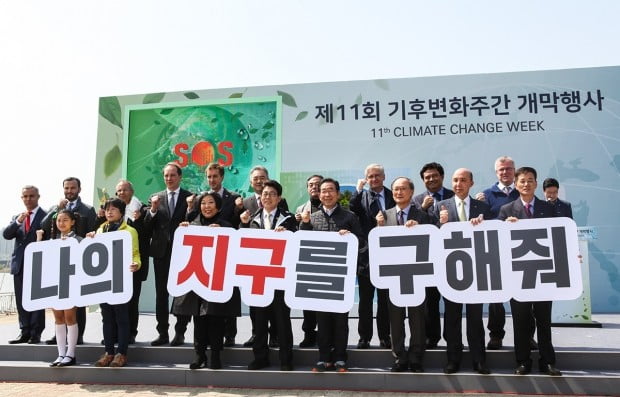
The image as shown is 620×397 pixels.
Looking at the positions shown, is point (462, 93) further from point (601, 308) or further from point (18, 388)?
point (18, 388)

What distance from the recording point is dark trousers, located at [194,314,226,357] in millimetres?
3328

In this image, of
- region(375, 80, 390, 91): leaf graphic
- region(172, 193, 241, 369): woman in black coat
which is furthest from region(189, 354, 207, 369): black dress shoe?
region(375, 80, 390, 91): leaf graphic

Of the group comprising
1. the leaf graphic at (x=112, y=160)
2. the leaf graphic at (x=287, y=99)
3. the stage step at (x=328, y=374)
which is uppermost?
the leaf graphic at (x=287, y=99)

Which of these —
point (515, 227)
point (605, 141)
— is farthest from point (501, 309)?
point (605, 141)

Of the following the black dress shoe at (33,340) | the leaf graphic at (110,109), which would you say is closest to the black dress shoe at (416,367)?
the black dress shoe at (33,340)

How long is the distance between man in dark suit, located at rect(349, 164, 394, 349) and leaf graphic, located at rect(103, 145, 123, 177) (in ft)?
15.2

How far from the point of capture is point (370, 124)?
6.39m

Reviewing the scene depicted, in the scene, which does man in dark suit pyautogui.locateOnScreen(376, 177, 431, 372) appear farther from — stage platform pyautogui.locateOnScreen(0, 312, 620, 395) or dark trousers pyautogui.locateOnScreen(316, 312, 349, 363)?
dark trousers pyautogui.locateOnScreen(316, 312, 349, 363)

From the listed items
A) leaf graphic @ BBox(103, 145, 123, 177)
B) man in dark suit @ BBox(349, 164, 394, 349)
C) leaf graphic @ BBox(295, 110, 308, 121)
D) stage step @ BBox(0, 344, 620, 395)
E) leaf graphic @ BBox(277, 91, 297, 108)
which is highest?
leaf graphic @ BBox(277, 91, 297, 108)

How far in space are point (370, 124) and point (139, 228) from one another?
145 inches

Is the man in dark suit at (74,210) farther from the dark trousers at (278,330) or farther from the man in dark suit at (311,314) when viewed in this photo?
the man in dark suit at (311,314)

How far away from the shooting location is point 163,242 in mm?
3814

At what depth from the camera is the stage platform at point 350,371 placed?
301 centimetres

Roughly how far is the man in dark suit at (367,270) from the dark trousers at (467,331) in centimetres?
53
